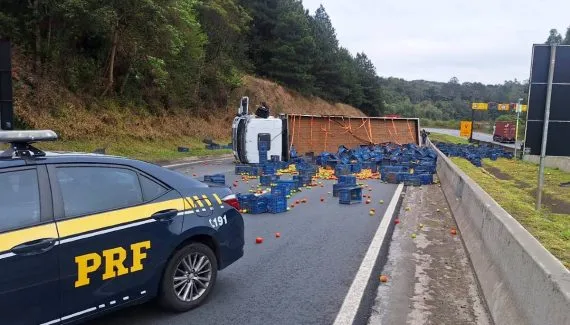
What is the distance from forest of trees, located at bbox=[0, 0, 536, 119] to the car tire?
61.2 feet

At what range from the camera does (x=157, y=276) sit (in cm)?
455

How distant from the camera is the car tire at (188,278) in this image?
15.4ft

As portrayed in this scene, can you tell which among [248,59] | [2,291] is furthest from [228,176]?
[248,59]

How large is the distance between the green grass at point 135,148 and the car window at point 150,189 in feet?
50.1

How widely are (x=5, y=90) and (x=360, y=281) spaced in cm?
1038

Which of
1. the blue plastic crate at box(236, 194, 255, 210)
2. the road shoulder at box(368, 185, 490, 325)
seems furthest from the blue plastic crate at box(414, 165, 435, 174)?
the blue plastic crate at box(236, 194, 255, 210)

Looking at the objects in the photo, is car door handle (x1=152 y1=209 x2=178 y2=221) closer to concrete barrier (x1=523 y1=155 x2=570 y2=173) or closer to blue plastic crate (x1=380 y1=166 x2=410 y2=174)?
blue plastic crate (x1=380 y1=166 x2=410 y2=174)

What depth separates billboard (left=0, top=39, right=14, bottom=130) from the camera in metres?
12.1

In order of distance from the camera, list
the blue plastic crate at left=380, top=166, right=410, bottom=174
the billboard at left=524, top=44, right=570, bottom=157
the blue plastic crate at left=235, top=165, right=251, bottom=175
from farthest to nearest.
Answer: the blue plastic crate at left=235, top=165, right=251, bottom=175 < the blue plastic crate at left=380, top=166, right=410, bottom=174 < the billboard at left=524, top=44, right=570, bottom=157

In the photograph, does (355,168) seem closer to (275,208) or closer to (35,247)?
(275,208)

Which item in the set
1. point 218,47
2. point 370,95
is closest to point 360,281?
point 218,47

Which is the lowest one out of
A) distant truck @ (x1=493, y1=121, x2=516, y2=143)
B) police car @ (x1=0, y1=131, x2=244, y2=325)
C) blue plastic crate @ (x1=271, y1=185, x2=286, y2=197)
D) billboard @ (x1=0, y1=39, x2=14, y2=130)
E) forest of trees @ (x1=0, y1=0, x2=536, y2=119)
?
distant truck @ (x1=493, y1=121, x2=516, y2=143)

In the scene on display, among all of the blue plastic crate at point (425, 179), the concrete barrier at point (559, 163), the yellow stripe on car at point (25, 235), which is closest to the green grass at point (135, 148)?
the blue plastic crate at point (425, 179)

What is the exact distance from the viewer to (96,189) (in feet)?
14.1
